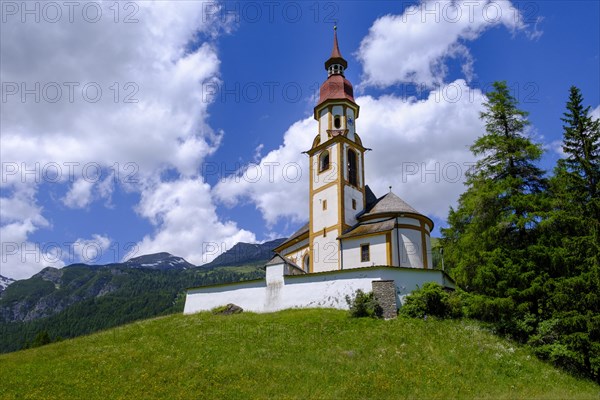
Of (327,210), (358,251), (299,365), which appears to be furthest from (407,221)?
(299,365)

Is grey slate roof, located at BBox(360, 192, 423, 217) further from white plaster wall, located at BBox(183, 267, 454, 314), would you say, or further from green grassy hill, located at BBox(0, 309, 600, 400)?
green grassy hill, located at BBox(0, 309, 600, 400)

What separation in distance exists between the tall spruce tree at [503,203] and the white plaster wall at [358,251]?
6.68 m

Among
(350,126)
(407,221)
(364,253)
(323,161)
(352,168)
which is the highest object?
(350,126)

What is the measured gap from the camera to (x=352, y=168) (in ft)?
135

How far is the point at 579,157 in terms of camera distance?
2448cm

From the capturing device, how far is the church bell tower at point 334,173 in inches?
1499

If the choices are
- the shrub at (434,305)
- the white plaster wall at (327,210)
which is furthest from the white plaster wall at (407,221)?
the shrub at (434,305)

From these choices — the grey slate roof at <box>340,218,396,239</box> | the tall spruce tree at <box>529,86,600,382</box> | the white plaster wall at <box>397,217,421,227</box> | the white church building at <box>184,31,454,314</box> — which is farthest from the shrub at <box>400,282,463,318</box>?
the white plaster wall at <box>397,217,421,227</box>

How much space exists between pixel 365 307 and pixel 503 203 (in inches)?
393

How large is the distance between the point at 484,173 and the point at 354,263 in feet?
40.9

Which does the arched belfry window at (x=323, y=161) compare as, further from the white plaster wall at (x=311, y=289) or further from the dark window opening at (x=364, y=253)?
the white plaster wall at (x=311, y=289)

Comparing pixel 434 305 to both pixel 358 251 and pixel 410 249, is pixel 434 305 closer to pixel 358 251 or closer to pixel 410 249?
pixel 410 249

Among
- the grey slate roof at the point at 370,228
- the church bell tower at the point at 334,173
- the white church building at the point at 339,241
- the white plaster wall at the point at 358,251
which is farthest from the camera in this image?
the church bell tower at the point at 334,173

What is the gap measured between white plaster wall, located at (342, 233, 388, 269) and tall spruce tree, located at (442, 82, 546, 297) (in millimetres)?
6678
